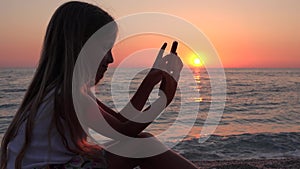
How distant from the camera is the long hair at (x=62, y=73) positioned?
6.11ft

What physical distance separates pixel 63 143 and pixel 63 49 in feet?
1.49

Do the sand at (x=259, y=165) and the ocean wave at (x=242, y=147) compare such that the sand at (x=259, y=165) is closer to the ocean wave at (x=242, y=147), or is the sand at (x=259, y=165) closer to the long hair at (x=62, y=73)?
the ocean wave at (x=242, y=147)

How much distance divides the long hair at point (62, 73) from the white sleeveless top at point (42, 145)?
0.03 meters

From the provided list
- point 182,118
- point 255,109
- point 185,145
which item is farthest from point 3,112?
point 255,109

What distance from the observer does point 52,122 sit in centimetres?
189

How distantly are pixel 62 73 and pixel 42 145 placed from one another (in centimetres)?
37

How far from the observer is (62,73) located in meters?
1.89

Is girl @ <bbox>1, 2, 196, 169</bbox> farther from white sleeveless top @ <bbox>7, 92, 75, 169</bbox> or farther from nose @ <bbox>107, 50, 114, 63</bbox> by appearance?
nose @ <bbox>107, 50, 114, 63</bbox>

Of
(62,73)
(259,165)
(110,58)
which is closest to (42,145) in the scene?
(62,73)

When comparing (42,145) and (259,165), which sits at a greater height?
(42,145)

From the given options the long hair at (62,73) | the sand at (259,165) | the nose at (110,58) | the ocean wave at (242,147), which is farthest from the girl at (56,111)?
the ocean wave at (242,147)

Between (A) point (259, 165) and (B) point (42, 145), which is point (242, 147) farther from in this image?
(B) point (42, 145)

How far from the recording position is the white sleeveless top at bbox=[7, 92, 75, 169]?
6.21 ft

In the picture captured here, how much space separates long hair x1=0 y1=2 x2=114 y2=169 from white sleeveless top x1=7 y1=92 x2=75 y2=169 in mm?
27
